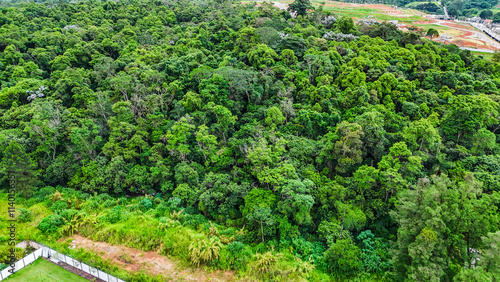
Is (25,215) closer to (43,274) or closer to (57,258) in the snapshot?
(57,258)

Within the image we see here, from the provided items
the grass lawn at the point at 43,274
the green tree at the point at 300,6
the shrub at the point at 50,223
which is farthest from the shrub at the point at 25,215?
the green tree at the point at 300,6

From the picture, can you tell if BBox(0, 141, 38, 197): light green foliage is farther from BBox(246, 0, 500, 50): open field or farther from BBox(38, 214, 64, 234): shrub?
BBox(246, 0, 500, 50): open field

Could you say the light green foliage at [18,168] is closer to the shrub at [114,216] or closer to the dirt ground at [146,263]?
the dirt ground at [146,263]

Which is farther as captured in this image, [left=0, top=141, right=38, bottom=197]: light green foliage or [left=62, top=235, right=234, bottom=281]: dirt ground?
[left=0, top=141, right=38, bottom=197]: light green foliage

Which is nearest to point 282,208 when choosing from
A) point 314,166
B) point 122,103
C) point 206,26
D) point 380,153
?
point 314,166

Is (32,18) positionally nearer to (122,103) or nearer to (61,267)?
(122,103)

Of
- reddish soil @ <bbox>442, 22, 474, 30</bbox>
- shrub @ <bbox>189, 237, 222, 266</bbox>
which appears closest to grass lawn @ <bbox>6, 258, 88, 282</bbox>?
shrub @ <bbox>189, 237, 222, 266</bbox>

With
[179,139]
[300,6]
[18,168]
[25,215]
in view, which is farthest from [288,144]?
[300,6]
